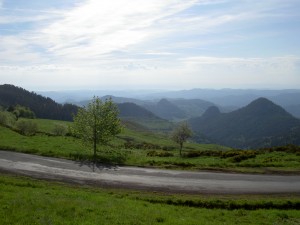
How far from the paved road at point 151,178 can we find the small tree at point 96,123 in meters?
6.78

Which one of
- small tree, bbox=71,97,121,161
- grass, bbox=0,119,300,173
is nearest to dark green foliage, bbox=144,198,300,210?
grass, bbox=0,119,300,173

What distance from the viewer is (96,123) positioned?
4503cm

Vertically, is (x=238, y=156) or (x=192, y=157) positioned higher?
(x=238, y=156)

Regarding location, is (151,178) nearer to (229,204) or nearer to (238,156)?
(229,204)

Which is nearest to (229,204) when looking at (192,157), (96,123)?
(192,157)

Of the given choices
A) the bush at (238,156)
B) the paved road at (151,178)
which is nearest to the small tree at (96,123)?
the paved road at (151,178)

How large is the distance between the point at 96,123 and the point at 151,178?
49.6 ft

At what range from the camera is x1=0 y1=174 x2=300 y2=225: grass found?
17811 mm

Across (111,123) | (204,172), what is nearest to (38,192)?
(204,172)

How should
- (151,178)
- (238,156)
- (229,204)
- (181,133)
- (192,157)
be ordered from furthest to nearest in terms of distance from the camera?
(181,133)
(192,157)
(238,156)
(151,178)
(229,204)

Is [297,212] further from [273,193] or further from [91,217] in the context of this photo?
[91,217]

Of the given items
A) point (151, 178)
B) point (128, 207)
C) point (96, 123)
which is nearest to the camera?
point (128, 207)

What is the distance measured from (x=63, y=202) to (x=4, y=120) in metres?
85.7

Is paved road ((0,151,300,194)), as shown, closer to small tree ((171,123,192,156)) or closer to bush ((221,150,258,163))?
bush ((221,150,258,163))
